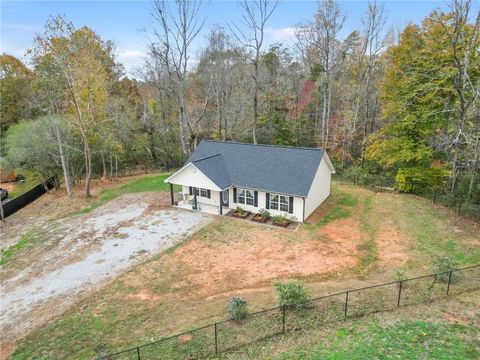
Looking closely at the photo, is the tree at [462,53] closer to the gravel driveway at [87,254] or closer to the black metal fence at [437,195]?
the black metal fence at [437,195]

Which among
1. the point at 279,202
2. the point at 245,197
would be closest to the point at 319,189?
the point at 279,202

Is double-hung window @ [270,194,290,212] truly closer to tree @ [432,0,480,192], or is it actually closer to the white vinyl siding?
the white vinyl siding

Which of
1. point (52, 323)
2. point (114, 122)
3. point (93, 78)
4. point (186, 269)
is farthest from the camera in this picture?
point (114, 122)

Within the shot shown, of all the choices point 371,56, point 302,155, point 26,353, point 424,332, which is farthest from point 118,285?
point 371,56

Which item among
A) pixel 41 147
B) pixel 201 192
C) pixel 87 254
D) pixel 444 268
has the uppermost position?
pixel 41 147

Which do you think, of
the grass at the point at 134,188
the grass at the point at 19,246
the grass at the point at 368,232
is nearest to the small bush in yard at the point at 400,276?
the grass at the point at 368,232

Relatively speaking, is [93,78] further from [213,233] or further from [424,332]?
[424,332]

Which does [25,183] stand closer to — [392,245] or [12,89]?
[12,89]
